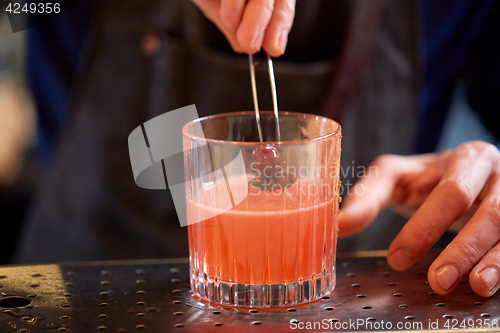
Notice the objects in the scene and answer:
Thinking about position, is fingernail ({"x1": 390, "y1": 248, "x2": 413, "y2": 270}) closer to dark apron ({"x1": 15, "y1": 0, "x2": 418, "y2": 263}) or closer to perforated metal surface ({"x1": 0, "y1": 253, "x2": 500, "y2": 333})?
perforated metal surface ({"x1": 0, "y1": 253, "x2": 500, "y2": 333})

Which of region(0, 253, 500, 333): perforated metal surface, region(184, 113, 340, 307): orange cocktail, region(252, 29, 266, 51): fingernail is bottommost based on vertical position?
region(0, 253, 500, 333): perforated metal surface

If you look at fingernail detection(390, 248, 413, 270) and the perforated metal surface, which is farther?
fingernail detection(390, 248, 413, 270)

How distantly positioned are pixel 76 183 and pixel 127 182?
159mm

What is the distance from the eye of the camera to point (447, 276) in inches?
28.1

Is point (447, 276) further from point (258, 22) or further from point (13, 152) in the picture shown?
point (13, 152)

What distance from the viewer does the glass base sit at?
716mm

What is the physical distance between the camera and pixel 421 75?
1.54 metres

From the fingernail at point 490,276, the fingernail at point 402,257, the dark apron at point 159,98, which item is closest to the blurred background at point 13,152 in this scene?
the dark apron at point 159,98

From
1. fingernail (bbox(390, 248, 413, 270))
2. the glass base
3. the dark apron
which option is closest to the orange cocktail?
the glass base

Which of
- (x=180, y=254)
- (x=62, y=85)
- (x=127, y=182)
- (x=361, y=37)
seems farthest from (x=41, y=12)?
(x=361, y=37)

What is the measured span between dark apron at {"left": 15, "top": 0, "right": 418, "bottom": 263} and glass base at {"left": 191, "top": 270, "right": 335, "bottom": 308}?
73 cm

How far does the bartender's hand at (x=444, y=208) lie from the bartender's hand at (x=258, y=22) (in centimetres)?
38

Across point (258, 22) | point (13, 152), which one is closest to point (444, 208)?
point (258, 22)

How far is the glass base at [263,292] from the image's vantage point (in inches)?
28.2
